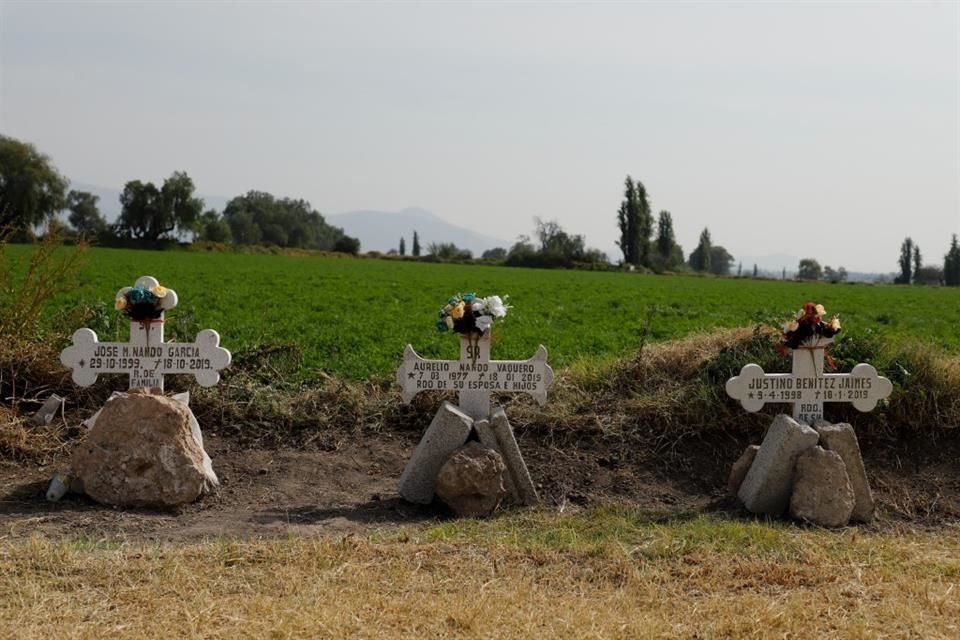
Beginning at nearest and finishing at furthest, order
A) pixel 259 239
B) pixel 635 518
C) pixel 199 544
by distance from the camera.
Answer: pixel 199 544 → pixel 635 518 → pixel 259 239

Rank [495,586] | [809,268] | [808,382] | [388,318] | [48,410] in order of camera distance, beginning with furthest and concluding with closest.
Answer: [809,268], [388,318], [48,410], [808,382], [495,586]

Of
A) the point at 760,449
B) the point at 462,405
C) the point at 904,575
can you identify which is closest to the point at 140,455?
the point at 462,405

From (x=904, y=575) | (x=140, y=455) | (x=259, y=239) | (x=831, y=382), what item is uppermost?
(x=259, y=239)

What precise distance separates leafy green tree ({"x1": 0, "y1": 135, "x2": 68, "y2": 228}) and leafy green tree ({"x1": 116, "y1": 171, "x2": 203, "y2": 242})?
6458 millimetres

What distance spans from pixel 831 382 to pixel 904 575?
2.15 meters

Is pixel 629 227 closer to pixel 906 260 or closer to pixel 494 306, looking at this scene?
pixel 906 260

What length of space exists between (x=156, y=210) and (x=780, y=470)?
8351 centimetres

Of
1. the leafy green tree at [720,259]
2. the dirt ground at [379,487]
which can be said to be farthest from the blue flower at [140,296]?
the leafy green tree at [720,259]

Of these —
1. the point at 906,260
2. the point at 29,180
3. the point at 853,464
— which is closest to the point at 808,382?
the point at 853,464

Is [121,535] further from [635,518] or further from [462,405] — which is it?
[635,518]

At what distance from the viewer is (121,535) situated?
5969mm

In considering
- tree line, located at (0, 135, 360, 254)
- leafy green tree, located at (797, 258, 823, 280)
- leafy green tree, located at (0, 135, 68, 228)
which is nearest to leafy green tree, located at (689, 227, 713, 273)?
leafy green tree, located at (797, 258, 823, 280)

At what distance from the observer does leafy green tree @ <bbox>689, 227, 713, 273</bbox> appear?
13774cm

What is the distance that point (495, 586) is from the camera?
4980mm
